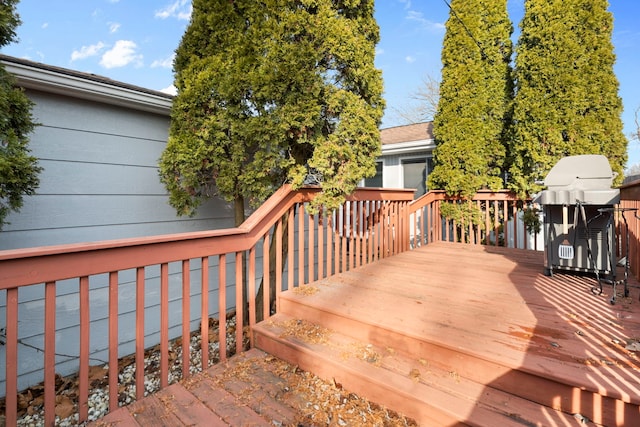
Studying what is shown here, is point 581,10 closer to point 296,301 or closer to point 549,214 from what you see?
point 549,214

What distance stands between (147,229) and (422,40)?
42.9 ft

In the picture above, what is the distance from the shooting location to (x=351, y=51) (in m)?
2.79

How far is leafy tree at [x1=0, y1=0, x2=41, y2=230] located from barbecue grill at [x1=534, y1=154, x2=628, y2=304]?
4.26 meters

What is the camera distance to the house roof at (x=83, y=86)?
2484 millimetres

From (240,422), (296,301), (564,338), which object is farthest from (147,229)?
(564,338)

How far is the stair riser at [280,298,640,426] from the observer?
1.41m

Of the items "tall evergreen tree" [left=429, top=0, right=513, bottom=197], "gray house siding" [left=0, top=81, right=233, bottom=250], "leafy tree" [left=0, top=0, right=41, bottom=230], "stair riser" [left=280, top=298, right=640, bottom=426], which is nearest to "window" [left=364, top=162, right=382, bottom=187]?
"tall evergreen tree" [left=429, top=0, right=513, bottom=197]

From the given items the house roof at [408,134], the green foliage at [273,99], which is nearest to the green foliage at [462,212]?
the house roof at [408,134]

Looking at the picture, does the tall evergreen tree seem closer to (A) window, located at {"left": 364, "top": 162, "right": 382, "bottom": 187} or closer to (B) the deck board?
(B) the deck board

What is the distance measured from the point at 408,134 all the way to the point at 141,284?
7.36m

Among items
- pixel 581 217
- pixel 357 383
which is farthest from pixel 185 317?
pixel 581 217

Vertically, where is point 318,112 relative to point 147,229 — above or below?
above

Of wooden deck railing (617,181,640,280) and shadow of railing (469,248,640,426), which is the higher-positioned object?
wooden deck railing (617,181,640,280)

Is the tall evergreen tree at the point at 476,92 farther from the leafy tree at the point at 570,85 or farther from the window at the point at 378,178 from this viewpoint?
the window at the point at 378,178
